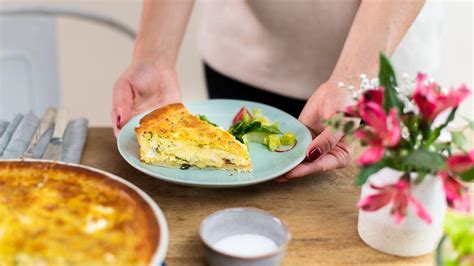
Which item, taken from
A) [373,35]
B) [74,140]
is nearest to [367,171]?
[373,35]

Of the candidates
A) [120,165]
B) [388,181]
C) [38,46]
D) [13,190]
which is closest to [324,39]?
[120,165]

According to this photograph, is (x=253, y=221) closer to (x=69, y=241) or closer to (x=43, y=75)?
(x=69, y=241)

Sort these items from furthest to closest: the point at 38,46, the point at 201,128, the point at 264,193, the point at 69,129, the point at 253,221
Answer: the point at 38,46, the point at 69,129, the point at 201,128, the point at 264,193, the point at 253,221

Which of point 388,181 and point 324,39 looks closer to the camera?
point 388,181

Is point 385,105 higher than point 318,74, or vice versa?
point 385,105

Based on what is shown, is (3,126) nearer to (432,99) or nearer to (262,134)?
(262,134)

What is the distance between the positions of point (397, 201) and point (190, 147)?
1.75 ft

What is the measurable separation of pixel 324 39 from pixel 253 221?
88 centimetres

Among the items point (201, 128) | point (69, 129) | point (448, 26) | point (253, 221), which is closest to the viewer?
point (253, 221)

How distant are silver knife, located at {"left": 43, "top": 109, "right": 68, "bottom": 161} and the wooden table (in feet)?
0.20

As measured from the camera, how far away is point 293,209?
1286 millimetres

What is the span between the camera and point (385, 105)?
A: 3.51 feet

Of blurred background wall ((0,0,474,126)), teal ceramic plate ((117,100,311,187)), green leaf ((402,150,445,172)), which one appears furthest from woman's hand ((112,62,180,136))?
blurred background wall ((0,0,474,126))

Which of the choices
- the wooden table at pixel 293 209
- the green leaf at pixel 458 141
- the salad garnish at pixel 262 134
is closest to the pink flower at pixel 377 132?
the green leaf at pixel 458 141
